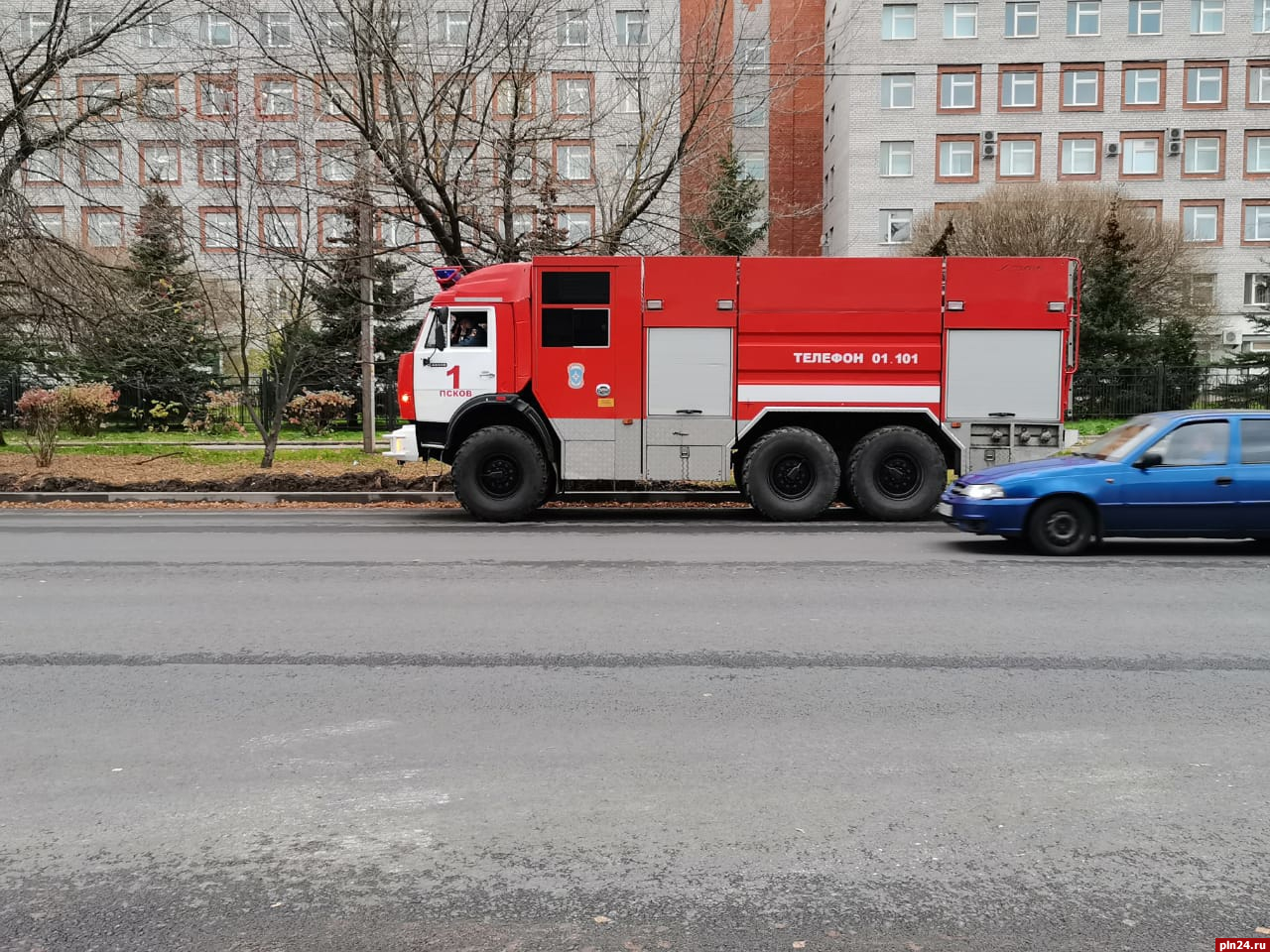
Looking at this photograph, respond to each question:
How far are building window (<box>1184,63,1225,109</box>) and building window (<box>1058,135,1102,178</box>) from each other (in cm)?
433

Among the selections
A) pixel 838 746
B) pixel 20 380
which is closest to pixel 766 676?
pixel 838 746

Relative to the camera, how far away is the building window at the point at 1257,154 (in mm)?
48688

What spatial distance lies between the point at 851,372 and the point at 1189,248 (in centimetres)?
3542

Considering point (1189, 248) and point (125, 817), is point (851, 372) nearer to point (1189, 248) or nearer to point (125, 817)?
point (125, 817)

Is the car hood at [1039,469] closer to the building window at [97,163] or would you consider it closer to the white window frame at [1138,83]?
the building window at [97,163]

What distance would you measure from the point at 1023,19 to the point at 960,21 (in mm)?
2667

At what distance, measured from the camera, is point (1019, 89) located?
160 feet

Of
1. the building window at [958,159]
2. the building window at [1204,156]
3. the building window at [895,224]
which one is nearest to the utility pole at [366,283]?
the building window at [895,224]

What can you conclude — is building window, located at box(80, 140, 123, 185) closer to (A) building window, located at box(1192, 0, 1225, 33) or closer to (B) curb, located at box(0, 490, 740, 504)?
(B) curb, located at box(0, 490, 740, 504)

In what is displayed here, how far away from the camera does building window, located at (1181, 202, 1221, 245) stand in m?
49.2

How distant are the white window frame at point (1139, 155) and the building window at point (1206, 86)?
92.6 inches

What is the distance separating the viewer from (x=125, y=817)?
4.03 m

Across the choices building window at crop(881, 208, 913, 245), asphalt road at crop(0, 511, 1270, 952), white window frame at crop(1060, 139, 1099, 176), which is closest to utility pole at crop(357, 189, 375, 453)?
asphalt road at crop(0, 511, 1270, 952)

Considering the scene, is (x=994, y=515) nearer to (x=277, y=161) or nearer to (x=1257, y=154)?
(x=277, y=161)
